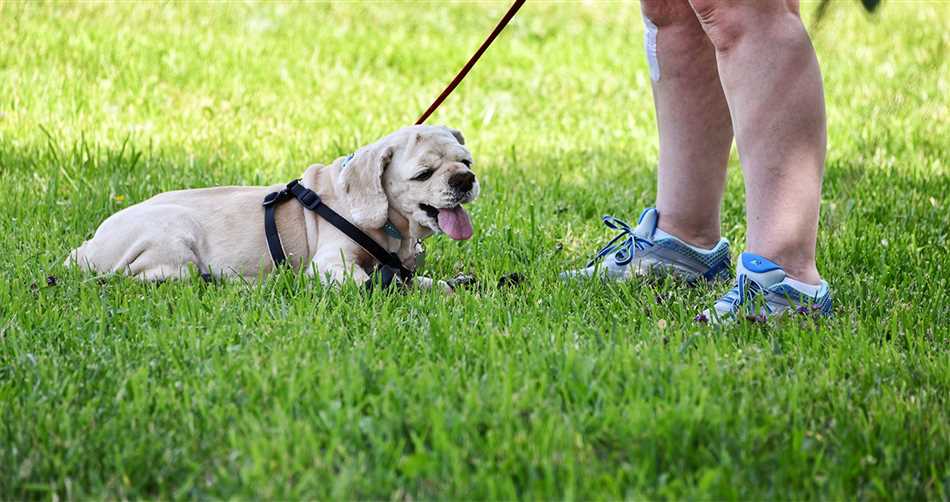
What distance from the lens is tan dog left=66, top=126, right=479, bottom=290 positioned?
12.5ft

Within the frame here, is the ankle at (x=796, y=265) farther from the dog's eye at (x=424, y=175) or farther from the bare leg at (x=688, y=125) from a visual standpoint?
the dog's eye at (x=424, y=175)

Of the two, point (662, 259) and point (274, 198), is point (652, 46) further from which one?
point (274, 198)

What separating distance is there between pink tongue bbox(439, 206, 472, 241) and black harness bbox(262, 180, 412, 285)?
249 millimetres

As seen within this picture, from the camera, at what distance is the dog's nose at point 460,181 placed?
148 inches

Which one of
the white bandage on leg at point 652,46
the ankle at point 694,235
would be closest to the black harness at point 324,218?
the ankle at point 694,235

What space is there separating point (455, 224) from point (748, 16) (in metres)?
1.17

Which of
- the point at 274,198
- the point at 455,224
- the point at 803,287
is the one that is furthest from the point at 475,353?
the point at 274,198

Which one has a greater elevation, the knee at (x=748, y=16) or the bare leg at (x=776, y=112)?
the knee at (x=748, y=16)

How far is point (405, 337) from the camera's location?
309 cm

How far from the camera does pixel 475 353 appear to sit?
2926 mm

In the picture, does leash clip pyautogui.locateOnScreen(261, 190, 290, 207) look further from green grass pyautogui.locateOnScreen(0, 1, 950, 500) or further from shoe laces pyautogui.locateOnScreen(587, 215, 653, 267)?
shoe laces pyautogui.locateOnScreen(587, 215, 653, 267)

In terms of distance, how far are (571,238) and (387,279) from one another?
1.14 meters

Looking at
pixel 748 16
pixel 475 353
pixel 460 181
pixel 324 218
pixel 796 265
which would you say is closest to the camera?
pixel 475 353

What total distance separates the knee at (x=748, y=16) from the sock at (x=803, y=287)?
28.2 inches
